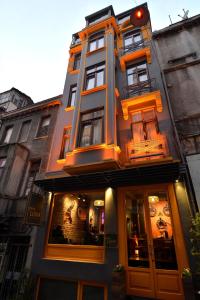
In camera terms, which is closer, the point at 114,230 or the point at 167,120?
the point at 114,230

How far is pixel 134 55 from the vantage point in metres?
12.2

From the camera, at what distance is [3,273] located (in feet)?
29.1

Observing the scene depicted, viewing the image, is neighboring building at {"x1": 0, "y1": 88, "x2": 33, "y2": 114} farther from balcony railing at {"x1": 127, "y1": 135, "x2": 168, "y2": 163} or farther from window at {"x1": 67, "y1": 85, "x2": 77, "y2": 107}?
balcony railing at {"x1": 127, "y1": 135, "x2": 168, "y2": 163}

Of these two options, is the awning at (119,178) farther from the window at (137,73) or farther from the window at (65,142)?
the window at (137,73)

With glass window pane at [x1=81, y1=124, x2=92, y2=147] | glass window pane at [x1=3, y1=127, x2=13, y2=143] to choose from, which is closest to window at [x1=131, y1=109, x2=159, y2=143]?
glass window pane at [x1=81, y1=124, x2=92, y2=147]

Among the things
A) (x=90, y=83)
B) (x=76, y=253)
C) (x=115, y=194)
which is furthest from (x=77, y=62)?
(x=76, y=253)

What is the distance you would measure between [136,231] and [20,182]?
763cm

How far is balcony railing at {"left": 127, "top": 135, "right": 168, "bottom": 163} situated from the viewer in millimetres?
8456

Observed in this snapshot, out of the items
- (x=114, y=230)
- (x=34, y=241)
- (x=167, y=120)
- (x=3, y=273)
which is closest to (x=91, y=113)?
(x=167, y=120)

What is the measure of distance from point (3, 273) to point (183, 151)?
1042cm

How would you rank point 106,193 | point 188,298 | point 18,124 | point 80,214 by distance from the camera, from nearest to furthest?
1. point 188,298
2. point 106,193
3. point 80,214
4. point 18,124

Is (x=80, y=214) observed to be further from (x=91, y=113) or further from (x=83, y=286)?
(x=91, y=113)

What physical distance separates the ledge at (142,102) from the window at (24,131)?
780 centimetres

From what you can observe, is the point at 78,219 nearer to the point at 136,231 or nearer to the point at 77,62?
the point at 136,231
